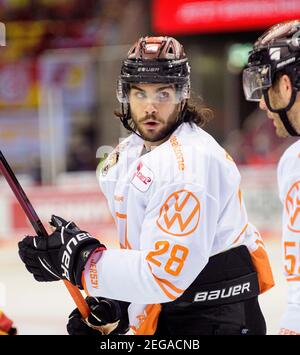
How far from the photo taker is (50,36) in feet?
11.5

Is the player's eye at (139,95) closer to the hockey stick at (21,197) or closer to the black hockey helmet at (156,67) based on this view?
the black hockey helmet at (156,67)

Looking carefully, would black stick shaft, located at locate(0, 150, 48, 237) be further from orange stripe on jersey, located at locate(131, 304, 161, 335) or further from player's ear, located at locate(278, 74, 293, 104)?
player's ear, located at locate(278, 74, 293, 104)

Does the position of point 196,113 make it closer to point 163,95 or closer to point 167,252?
point 163,95

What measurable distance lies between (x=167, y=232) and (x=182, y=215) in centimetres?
5

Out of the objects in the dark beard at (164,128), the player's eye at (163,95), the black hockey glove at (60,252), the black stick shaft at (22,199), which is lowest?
the black hockey glove at (60,252)

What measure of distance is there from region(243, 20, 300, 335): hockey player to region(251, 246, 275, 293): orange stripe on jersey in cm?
19

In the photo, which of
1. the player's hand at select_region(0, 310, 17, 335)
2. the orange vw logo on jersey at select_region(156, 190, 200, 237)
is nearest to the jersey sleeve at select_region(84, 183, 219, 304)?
the orange vw logo on jersey at select_region(156, 190, 200, 237)

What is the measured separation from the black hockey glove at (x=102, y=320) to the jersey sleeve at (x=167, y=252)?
18cm

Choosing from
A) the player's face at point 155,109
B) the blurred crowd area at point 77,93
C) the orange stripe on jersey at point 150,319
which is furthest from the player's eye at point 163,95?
the blurred crowd area at point 77,93

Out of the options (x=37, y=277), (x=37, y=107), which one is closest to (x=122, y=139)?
(x=37, y=277)

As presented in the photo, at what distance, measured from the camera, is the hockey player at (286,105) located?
4.96 ft

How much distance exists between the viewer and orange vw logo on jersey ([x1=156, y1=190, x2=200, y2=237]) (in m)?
1.55

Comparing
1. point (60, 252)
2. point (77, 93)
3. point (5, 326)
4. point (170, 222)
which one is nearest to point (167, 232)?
point (170, 222)

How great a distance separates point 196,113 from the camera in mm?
1751
